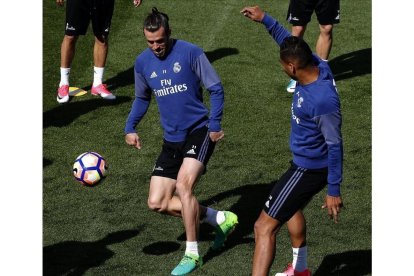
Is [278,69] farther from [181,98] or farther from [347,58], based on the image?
[181,98]

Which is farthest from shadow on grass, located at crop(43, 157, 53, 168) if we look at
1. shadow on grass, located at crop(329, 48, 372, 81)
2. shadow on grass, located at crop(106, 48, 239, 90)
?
shadow on grass, located at crop(329, 48, 372, 81)

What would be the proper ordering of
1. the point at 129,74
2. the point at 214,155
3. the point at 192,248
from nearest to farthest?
the point at 192,248 < the point at 214,155 < the point at 129,74

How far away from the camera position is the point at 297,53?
370 inches

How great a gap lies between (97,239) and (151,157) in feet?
8.27

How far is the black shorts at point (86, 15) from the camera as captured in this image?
50.0 feet

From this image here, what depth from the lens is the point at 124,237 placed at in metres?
11.3

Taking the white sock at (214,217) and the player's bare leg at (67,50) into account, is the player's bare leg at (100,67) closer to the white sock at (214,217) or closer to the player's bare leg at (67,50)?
the player's bare leg at (67,50)

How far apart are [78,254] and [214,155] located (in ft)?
10.6

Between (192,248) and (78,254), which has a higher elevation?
(192,248)

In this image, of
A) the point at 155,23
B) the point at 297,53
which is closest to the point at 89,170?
the point at 155,23

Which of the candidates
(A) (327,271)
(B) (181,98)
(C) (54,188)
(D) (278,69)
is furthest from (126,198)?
(D) (278,69)

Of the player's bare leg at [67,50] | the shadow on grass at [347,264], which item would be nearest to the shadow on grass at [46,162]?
the player's bare leg at [67,50]

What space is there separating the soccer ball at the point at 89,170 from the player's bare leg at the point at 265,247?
235cm

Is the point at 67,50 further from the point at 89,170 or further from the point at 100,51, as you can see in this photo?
the point at 89,170
